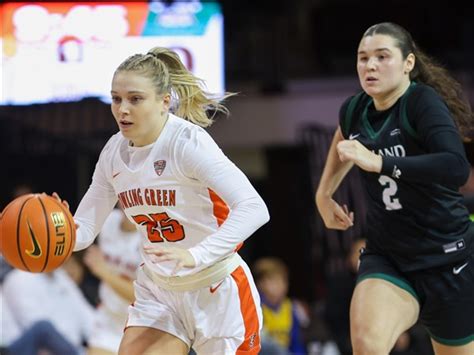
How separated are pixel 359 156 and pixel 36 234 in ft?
4.69

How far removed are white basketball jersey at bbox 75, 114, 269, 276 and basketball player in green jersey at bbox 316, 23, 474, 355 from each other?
0.60 meters

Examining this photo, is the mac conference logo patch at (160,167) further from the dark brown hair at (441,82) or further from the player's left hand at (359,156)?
the dark brown hair at (441,82)

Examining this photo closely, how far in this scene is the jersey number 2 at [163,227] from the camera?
4.10m

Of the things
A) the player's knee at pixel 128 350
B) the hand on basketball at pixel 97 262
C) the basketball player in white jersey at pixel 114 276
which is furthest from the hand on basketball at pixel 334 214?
the hand on basketball at pixel 97 262

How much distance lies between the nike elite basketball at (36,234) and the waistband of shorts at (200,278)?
1.42ft

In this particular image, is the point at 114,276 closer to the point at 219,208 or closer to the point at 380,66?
the point at 219,208

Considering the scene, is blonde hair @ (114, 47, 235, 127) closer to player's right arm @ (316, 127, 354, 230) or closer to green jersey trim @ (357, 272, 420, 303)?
player's right arm @ (316, 127, 354, 230)

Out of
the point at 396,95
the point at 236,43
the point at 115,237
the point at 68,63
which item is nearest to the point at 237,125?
the point at 236,43

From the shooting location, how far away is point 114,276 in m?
6.15

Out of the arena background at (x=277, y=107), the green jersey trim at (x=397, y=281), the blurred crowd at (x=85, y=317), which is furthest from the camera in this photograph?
the arena background at (x=277, y=107)

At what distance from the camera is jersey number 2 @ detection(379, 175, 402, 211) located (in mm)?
4367

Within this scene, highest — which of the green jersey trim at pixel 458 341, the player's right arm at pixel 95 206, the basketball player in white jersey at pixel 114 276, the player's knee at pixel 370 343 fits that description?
the player's right arm at pixel 95 206

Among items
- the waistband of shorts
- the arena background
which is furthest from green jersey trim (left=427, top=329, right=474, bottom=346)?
the arena background

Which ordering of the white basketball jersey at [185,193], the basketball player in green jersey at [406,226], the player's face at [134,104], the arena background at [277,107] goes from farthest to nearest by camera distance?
the arena background at [277,107] < the basketball player in green jersey at [406,226] < the player's face at [134,104] < the white basketball jersey at [185,193]
